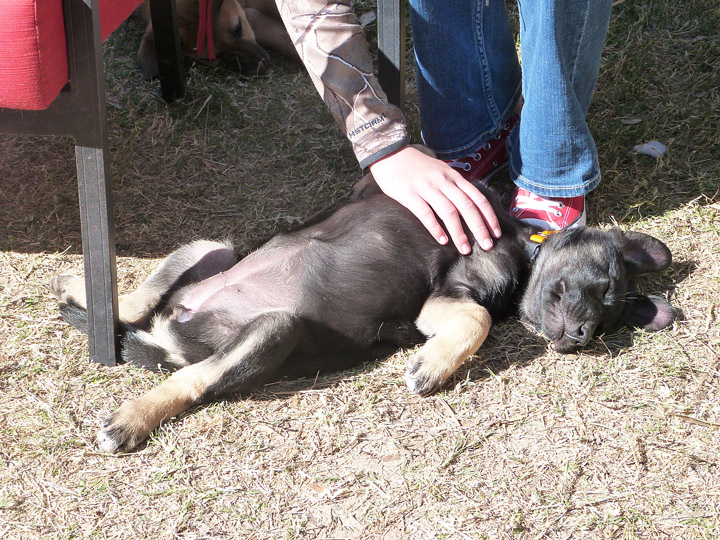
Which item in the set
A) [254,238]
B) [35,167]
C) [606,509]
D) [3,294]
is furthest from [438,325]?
[35,167]

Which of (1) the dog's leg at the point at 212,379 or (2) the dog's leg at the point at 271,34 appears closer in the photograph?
(1) the dog's leg at the point at 212,379

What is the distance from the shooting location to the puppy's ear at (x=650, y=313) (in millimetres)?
2846

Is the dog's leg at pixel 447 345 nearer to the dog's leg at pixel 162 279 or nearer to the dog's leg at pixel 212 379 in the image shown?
the dog's leg at pixel 212 379

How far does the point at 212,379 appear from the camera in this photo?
2.42 meters

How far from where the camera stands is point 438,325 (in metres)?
2.72

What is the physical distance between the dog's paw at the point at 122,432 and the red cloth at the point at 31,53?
101 cm

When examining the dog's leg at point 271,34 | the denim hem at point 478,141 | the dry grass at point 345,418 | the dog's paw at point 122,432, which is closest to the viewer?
the dry grass at point 345,418

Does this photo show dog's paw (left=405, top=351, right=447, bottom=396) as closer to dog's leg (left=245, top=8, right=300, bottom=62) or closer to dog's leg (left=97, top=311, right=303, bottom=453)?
dog's leg (left=97, top=311, right=303, bottom=453)

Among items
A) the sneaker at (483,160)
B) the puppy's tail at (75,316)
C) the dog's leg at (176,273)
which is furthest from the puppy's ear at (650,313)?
the puppy's tail at (75,316)

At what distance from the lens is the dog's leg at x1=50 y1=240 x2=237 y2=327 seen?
283 centimetres

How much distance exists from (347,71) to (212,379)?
130cm

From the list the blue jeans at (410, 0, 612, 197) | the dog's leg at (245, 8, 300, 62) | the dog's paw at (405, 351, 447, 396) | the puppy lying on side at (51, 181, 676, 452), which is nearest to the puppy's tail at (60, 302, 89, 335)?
the puppy lying on side at (51, 181, 676, 452)

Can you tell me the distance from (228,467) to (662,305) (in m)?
1.76

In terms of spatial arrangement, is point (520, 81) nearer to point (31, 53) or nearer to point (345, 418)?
point (345, 418)
